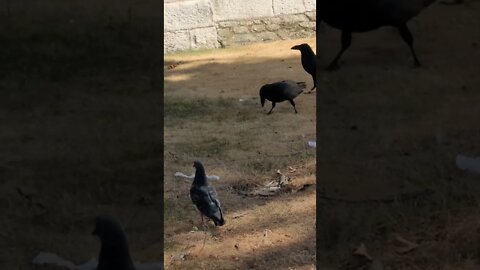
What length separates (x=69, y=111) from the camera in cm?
222

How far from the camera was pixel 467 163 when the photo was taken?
7.29ft

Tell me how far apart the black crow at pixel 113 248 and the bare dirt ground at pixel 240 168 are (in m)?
0.32

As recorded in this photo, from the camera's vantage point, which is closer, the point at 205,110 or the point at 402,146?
the point at 402,146

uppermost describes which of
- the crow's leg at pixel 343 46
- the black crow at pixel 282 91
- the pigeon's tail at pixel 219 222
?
the crow's leg at pixel 343 46

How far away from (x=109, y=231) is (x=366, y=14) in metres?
0.92

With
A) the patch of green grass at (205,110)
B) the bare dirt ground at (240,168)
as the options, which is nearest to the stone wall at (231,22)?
the bare dirt ground at (240,168)

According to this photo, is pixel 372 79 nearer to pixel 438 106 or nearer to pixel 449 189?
pixel 438 106

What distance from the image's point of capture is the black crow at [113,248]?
6.20ft

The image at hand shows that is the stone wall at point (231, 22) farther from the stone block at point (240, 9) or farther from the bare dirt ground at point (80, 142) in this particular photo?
the bare dirt ground at point (80, 142)

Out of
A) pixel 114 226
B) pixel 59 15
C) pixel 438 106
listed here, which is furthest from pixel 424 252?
pixel 59 15

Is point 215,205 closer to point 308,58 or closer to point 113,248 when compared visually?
point 113,248

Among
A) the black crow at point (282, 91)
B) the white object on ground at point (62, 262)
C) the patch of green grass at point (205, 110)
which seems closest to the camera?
the white object on ground at point (62, 262)

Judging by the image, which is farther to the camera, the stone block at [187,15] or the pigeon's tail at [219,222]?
the stone block at [187,15]

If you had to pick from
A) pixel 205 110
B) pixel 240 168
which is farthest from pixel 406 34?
pixel 205 110
